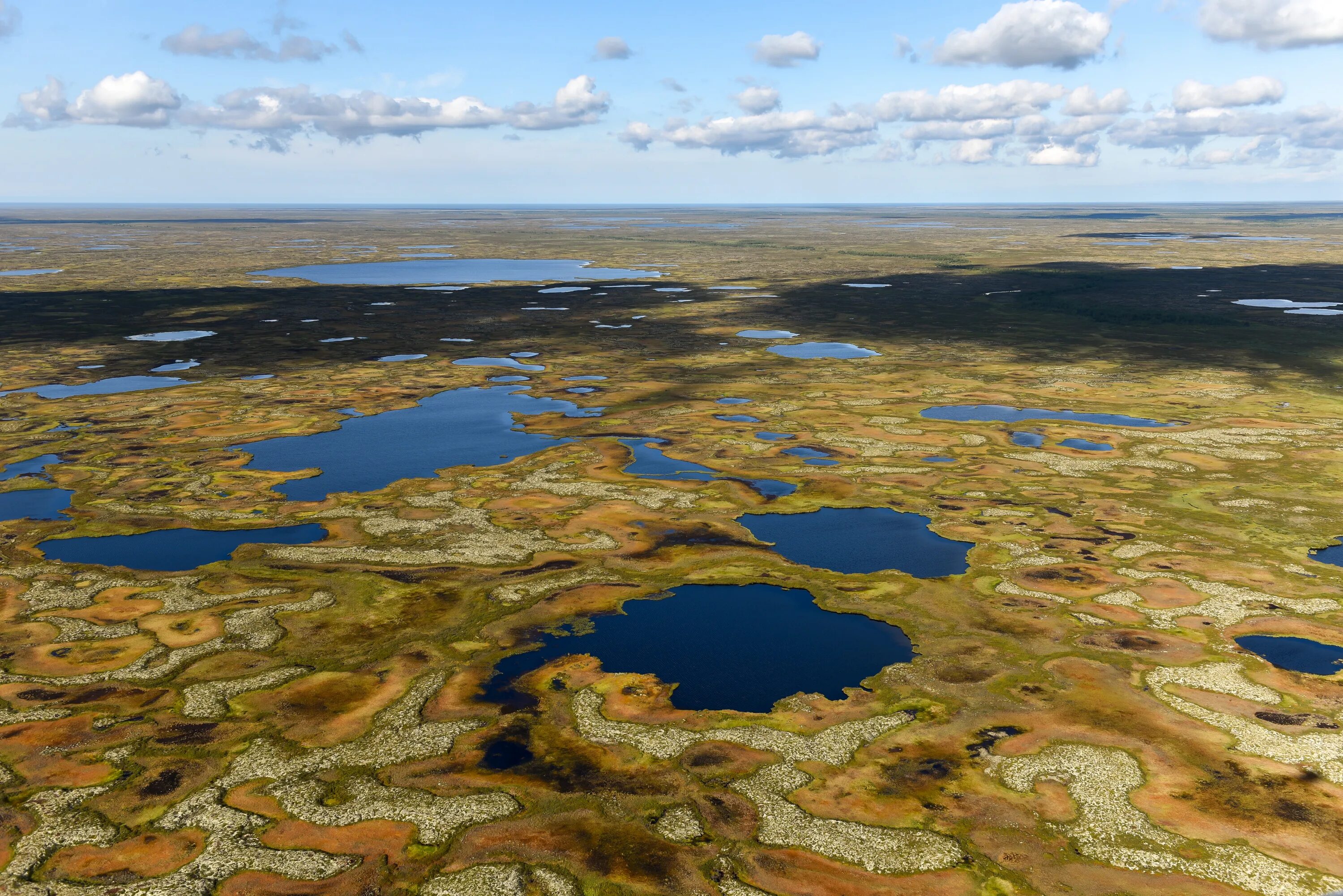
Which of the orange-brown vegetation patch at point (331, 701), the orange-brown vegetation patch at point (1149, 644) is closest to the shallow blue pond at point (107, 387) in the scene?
the orange-brown vegetation patch at point (331, 701)

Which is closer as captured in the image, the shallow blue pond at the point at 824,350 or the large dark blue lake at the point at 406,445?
the large dark blue lake at the point at 406,445

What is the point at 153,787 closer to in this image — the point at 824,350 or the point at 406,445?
the point at 406,445

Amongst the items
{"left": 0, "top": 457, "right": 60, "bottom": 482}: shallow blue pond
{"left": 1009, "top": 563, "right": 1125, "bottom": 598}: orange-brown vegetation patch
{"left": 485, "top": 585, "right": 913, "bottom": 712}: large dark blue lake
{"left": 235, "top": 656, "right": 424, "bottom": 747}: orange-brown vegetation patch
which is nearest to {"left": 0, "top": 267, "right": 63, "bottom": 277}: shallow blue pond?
{"left": 0, "top": 457, "right": 60, "bottom": 482}: shallow blue pond

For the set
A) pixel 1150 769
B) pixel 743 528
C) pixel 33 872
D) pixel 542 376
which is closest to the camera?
pixel 33 872

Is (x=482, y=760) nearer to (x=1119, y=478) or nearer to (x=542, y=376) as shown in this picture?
(x=1119, y=478)

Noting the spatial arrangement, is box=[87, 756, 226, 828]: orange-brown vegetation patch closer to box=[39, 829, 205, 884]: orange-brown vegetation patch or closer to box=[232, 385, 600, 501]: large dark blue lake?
box=[39, 829, 205, 884]: orange-brown vegetation patch

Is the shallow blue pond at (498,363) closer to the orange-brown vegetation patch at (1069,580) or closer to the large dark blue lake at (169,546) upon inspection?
the large dark blue lake at (169,546)

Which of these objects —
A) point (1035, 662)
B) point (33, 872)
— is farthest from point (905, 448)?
point (33, 872)
